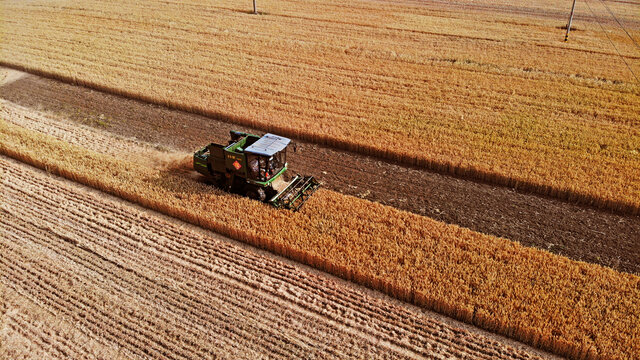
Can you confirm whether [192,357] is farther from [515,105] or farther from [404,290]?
[515,105]

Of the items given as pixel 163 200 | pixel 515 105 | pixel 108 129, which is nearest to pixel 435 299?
pixel 163 200

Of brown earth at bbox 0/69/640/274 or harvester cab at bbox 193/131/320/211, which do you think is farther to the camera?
harvester cab at bbox 193/131/320/211

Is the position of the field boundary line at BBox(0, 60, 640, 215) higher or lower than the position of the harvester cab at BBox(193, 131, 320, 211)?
lower

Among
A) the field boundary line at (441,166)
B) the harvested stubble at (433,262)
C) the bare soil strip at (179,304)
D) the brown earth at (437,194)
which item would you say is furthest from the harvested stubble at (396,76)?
the bare soil strip at (179,304)

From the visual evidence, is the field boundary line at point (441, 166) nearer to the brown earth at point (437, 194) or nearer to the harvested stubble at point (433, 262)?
the brown earth at point (437, 194)

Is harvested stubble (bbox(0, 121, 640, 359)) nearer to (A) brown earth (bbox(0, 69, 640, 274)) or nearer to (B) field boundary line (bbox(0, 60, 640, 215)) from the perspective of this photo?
(A) brown earth (bbox(0, 69, 640, 274))

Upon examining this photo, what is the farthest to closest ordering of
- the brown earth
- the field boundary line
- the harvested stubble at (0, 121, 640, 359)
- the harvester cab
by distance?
1. the field boundary line
2. the harvester cab
3. the brown earth
4. the harvested stubble at (0, 121, 640, 359)

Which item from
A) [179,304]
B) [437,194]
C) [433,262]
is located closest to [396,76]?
[437,194]

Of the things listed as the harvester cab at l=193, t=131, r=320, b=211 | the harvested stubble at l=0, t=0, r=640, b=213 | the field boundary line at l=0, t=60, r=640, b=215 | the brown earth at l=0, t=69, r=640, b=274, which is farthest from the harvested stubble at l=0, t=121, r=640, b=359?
the harvested stubble at l=0, t=0, r=640, b=213

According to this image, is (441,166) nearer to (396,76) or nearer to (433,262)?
(433,262)
